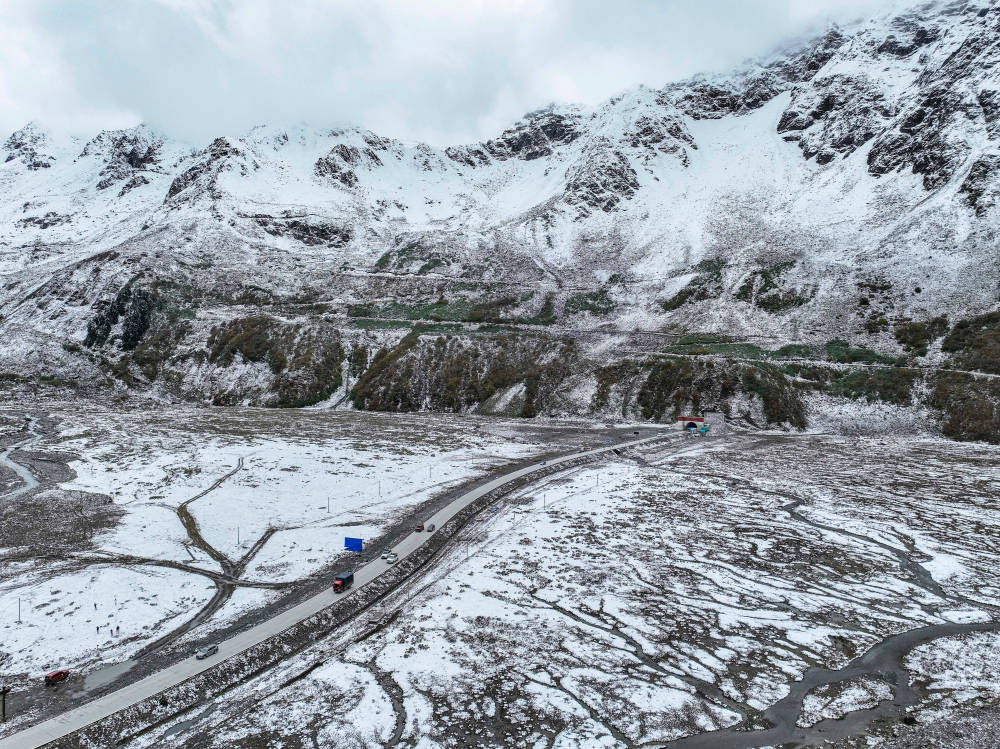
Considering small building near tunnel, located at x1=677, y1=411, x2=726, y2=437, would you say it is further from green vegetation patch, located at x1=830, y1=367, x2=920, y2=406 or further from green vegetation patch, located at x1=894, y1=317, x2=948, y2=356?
green vegetation patch, located at x1=894, y1=317, x2=948, y2=356

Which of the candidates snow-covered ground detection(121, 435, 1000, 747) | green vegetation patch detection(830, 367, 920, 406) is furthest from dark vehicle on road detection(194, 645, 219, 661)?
green vegetation patch detection(830, 367, 920, 406)

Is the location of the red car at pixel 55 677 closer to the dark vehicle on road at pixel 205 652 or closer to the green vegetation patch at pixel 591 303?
the dark vehicle on road at pixel 205 652

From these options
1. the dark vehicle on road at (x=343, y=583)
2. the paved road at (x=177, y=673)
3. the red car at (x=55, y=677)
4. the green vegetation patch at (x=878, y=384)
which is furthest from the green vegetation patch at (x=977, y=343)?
the red car at (x=55, y=677)

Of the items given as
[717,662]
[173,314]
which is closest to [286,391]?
[173,314]

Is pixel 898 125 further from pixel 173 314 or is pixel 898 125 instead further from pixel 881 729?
pixel 173 314

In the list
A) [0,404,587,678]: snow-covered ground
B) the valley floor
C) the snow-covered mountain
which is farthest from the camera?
the snow-covered mountain

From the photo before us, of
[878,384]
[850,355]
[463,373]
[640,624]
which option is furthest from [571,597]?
[850,355]
